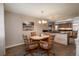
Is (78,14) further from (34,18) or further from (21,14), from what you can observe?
(21,14)

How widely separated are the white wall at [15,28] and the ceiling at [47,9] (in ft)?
0.30

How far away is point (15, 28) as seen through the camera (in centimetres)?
163

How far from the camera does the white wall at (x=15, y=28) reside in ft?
5.21

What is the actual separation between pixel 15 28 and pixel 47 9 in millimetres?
681

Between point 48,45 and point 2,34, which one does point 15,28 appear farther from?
point 48,45

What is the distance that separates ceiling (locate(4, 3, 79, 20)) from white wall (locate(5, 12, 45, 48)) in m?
0.09

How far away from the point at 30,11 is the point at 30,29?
334 mm

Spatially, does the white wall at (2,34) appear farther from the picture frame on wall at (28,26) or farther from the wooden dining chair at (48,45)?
the wooden dining chair at (48,45)

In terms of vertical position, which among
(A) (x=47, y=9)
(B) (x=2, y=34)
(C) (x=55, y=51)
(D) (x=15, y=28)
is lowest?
(C) (x=55, y=51)

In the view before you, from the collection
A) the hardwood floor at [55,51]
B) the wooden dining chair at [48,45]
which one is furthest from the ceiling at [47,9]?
the hardwood floor at [55,51]

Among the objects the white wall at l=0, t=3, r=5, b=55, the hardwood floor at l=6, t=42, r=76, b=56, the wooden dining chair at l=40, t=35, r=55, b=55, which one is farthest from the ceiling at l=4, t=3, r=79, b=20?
the hardwood floor at l=6, t=42, r=76, b=56

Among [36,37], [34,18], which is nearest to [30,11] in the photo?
[34,18]

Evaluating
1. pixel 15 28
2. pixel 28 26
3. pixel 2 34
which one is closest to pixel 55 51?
pixel 28 26

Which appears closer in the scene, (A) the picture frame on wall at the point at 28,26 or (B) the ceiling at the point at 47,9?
(B) the ceiling at the point at 47,9
